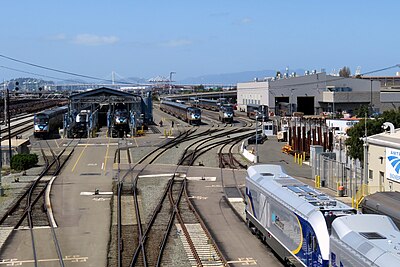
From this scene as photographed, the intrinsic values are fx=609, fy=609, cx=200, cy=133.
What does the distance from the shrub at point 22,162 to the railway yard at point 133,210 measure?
0.67 m

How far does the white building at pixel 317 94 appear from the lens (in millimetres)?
96375

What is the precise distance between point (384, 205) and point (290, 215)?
3.18 meters

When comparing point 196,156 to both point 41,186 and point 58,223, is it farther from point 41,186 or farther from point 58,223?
point 58,223

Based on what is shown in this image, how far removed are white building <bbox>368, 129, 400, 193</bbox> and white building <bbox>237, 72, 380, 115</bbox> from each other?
65.7 meters

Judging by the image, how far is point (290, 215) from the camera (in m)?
16.3

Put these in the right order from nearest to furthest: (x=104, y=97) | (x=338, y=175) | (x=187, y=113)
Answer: (x=338, y=175), (x=104, y=97), (x=187, y=113)

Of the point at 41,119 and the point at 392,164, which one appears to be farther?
the point at 41,119

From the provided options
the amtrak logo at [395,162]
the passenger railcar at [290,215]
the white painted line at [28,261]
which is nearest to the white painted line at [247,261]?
the passenger railcar at [290,215]

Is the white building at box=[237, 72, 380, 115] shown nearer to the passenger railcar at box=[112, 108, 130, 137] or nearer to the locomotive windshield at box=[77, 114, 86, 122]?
the passenger railcar at box=[112, 108, 130, 137]

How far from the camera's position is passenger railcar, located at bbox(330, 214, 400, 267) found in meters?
10.4

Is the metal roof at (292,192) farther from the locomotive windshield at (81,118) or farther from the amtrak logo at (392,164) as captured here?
the locomotive windshield at (81,118)

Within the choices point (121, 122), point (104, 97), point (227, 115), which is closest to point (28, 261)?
point (121, 122)

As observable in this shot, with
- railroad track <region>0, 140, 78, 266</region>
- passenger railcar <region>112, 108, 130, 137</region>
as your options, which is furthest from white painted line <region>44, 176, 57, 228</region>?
passenger railcar <region>112, 108, 130, 137</region>

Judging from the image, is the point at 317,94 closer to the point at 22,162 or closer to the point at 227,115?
the point at 227,115
